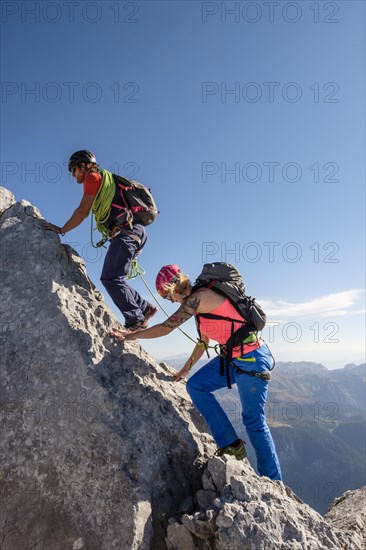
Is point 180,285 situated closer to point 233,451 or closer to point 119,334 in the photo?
point 119,334

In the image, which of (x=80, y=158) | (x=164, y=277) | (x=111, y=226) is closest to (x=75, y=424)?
(x=164, y=277)

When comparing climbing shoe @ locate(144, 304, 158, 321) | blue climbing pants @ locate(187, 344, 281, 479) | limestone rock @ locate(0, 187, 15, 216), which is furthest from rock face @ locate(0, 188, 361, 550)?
limestone rock @ locate(0, 187, 15, 216)

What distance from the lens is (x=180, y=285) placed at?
708cm

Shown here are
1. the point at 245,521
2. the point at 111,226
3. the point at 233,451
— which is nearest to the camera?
the point at 245,521

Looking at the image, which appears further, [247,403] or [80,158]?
[80,158]

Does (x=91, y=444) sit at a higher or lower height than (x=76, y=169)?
lower

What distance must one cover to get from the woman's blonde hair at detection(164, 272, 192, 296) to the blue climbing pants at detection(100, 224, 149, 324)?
1.55 m

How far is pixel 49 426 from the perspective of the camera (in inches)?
239

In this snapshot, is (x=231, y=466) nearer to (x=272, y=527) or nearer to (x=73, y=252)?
(x=272, y=527)

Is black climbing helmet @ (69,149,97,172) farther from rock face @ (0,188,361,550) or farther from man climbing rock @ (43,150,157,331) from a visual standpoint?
rock face @ (0,188,361,550)

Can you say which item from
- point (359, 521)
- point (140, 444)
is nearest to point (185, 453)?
point (140, 444)

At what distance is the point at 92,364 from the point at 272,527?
3808 mm

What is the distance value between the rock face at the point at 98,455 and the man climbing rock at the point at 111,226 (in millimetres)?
605

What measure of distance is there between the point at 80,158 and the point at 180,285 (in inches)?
143
